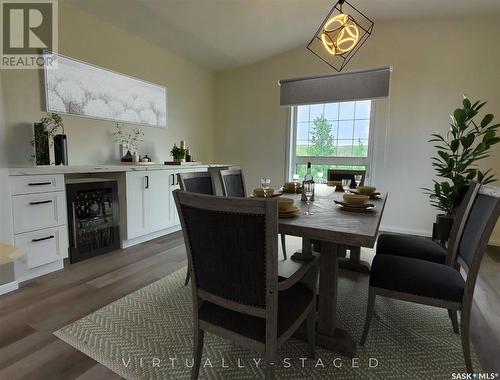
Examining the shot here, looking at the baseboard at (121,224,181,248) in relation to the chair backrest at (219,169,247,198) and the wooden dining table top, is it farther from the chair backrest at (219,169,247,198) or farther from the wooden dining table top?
the wooden dining table top

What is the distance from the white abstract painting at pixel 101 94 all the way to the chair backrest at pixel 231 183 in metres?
1.76

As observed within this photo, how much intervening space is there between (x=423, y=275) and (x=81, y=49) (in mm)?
3660

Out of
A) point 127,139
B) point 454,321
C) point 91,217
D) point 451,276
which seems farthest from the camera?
point 127,139

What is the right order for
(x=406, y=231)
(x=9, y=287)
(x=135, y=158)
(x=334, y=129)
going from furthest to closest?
(x=334, y=129)
(x=406, y=231)
(x=135, y=158)
(x=9, y=287)

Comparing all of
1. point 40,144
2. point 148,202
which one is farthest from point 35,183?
point 148,202

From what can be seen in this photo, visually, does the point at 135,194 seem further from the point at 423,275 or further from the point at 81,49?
the point at 423,275

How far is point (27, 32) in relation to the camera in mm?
2586

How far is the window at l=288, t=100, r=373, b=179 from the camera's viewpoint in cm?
411

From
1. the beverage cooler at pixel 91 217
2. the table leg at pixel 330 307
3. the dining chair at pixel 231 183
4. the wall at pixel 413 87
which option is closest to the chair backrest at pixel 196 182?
the dining chair at pixel 231 183

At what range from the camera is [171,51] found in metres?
4.08

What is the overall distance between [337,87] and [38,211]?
384 cm

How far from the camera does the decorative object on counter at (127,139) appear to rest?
3.43m

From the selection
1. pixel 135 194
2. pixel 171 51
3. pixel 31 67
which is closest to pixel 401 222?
pixel 135 194

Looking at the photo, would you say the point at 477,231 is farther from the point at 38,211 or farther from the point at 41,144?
the point at 41,144
